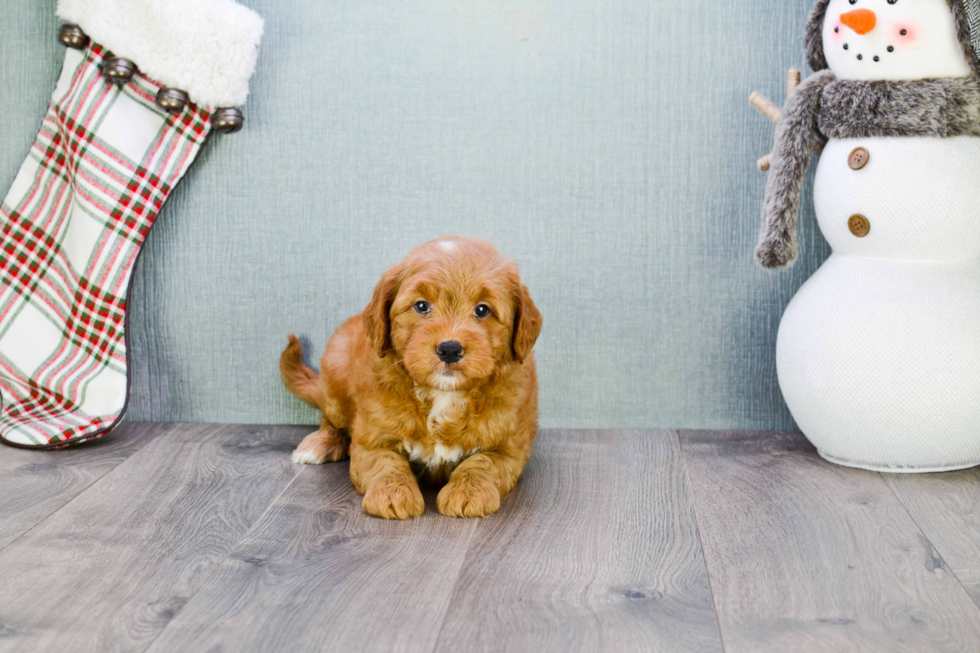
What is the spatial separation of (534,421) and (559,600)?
81 centimetres

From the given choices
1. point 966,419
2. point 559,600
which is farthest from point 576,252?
point 559,600

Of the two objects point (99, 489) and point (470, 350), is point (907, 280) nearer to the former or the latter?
point (470, 350)

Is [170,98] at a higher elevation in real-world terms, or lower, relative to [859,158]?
higher

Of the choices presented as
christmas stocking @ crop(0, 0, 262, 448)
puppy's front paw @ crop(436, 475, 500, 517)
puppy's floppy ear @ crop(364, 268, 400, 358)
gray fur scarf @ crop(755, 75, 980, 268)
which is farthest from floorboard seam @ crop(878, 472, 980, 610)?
christmas stocking @ crop(0, 0, 262, 448)

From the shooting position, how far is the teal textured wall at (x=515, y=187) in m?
2.43

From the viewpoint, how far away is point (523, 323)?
1.95 meters

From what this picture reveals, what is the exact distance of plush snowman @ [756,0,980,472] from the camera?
1999mm

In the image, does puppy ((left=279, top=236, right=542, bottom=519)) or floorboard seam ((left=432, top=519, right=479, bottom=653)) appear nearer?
floorboard seam ((left=432, top=519, right=479, bottom=653))

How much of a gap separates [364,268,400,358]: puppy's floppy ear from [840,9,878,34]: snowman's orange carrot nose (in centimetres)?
120

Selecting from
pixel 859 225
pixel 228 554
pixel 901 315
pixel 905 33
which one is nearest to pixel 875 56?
pixel 905 33

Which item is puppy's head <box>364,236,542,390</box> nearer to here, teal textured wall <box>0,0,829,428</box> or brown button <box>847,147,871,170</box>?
teal textured wall <box>0,0,829,428</box>

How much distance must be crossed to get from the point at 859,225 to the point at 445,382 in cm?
108

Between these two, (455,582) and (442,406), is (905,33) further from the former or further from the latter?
(455,582)

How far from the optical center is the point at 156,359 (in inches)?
102
